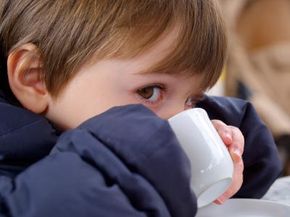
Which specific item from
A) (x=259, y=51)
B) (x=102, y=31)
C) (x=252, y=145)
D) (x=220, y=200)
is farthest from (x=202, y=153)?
(x=259, y=51)

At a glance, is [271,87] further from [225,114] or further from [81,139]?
[81,139]

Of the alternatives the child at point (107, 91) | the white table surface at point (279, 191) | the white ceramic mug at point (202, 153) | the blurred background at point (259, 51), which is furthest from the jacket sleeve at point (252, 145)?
the blurred background at point (259, 51)

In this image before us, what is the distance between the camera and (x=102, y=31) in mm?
724

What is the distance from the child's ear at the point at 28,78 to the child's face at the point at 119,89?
2cm

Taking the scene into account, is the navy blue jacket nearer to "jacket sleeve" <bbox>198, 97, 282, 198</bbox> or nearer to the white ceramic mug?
the white ceramic mug

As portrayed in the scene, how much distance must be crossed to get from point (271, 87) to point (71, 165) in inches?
76.5

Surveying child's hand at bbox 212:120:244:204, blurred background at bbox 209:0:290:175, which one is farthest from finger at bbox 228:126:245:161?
blurred background at bbox 209:0:290:175

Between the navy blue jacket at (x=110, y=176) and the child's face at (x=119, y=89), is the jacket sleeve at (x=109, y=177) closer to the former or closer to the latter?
the navy blue jacket at (x=110, y=176)

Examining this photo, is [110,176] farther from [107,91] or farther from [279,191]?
[279,191]

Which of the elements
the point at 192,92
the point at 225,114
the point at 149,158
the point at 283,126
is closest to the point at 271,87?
the point at 283,126

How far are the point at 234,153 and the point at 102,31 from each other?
0.21m

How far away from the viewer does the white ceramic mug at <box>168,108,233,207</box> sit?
651 mm

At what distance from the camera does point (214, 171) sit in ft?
2.13

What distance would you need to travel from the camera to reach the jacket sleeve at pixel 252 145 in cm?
92
